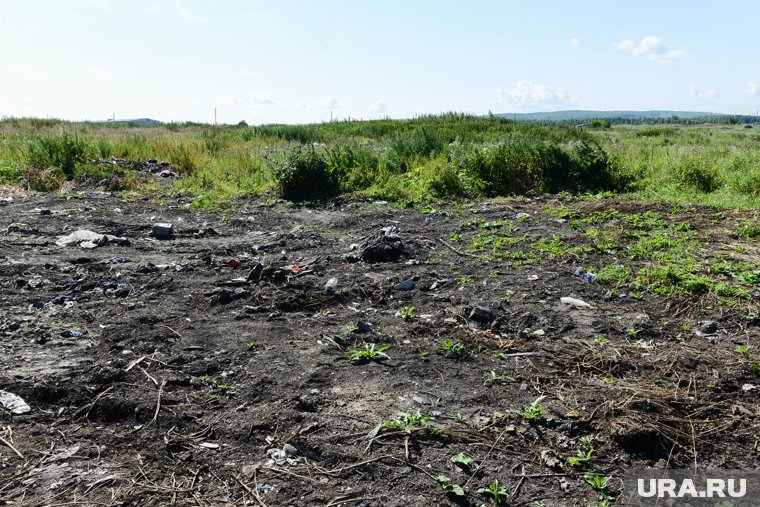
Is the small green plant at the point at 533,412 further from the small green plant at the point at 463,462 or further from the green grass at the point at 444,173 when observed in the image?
the green grass at the point at 444,173

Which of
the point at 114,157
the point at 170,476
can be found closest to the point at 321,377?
the point at 170,476

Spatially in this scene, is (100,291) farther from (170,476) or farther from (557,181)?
(557,181)

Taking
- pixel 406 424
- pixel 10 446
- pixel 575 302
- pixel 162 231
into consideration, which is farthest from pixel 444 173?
pixel 10 446

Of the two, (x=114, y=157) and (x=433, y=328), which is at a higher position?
(x=114, y=157)

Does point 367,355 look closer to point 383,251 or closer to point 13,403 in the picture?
point 13,403

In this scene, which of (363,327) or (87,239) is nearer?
(363,327)

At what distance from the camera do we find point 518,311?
357 centimetres

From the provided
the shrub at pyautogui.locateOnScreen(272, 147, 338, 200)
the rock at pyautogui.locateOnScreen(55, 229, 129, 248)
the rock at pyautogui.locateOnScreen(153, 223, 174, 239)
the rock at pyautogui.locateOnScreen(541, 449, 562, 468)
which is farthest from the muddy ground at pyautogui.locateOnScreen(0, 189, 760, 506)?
the shrub at pyautogui.locateOnScreen(272, 147, 338, 200)

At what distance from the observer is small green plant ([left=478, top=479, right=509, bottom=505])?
196cm

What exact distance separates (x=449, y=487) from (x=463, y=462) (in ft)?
0.47

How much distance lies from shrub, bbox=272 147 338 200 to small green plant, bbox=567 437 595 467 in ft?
20.9

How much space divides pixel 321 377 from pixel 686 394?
1679mm

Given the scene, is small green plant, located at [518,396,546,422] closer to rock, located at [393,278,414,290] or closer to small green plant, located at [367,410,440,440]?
small green plant, located at [367,410,440,440]

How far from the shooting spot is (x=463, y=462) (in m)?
2.12
